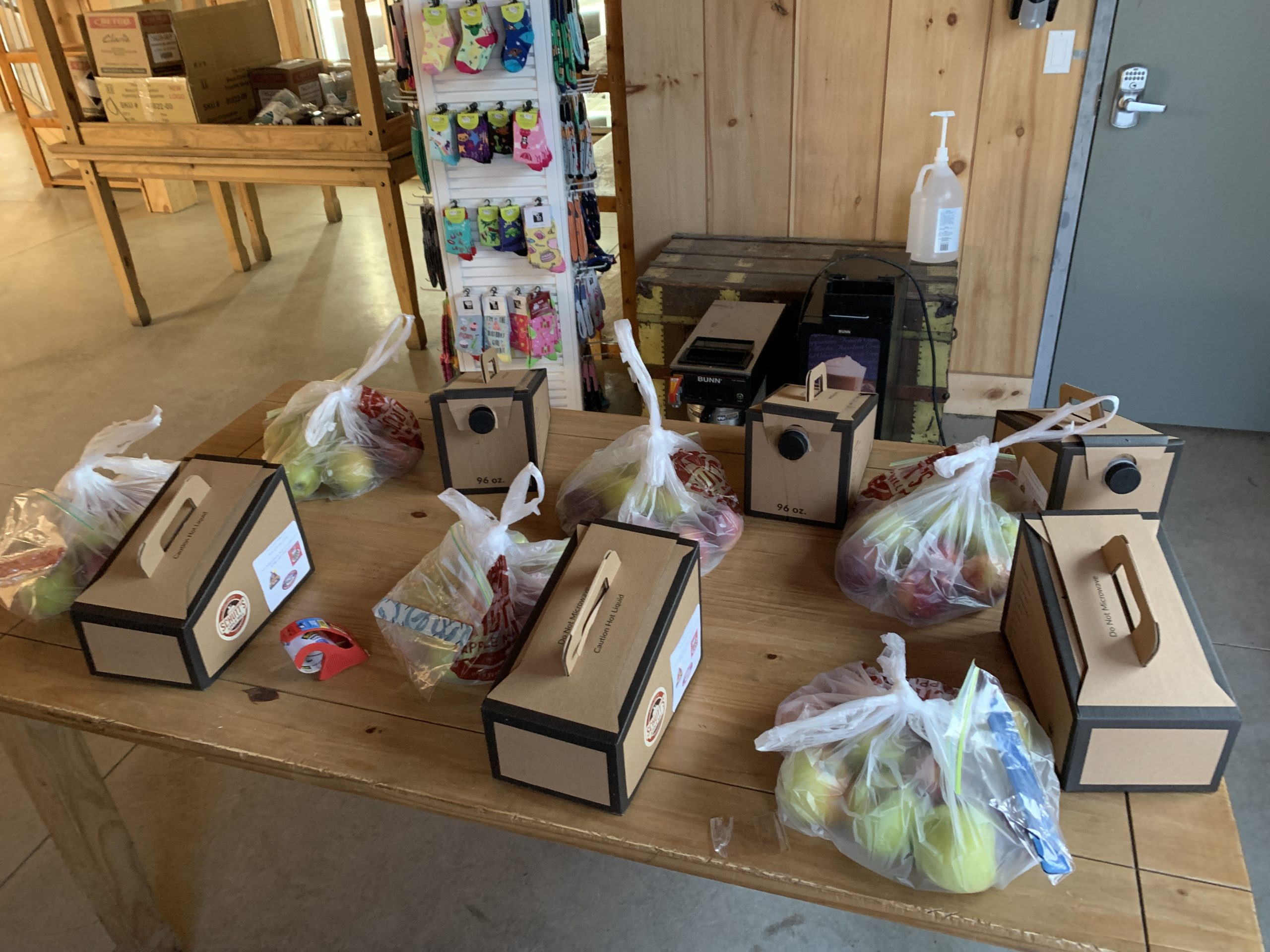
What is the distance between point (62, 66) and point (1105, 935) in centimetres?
430

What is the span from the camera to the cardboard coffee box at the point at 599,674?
880mm

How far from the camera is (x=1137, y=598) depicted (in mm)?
895

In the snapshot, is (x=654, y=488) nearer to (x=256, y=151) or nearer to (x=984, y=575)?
(x=984, y=575)

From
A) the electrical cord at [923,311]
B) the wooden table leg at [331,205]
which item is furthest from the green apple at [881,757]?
the wooden table leg at [331,205]

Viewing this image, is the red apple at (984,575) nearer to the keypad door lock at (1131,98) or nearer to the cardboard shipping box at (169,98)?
the keypad door lock at (1131,98)

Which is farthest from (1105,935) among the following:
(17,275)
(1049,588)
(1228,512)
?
(17,275)

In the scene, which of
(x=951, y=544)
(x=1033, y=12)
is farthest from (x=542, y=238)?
(x=951, y=544)

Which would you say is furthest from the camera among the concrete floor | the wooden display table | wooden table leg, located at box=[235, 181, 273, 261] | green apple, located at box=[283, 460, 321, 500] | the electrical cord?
wooden table leg, located at box=[235, 181, 273, 261]

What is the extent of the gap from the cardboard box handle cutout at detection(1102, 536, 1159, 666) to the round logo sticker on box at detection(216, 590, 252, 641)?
3.13 feet

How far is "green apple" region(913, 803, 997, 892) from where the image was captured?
80cm

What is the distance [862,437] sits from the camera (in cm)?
130

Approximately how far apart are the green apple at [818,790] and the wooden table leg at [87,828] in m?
0.95

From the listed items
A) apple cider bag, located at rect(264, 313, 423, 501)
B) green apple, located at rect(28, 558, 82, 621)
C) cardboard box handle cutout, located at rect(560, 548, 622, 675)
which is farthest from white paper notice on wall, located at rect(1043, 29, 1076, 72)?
green apple, located at rect(28, 558, 82, 621)

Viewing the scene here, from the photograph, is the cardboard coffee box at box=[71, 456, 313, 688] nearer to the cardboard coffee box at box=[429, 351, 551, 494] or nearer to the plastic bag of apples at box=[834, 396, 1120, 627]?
the cardboard coffee box at box=[429, 351, 551, 494]
